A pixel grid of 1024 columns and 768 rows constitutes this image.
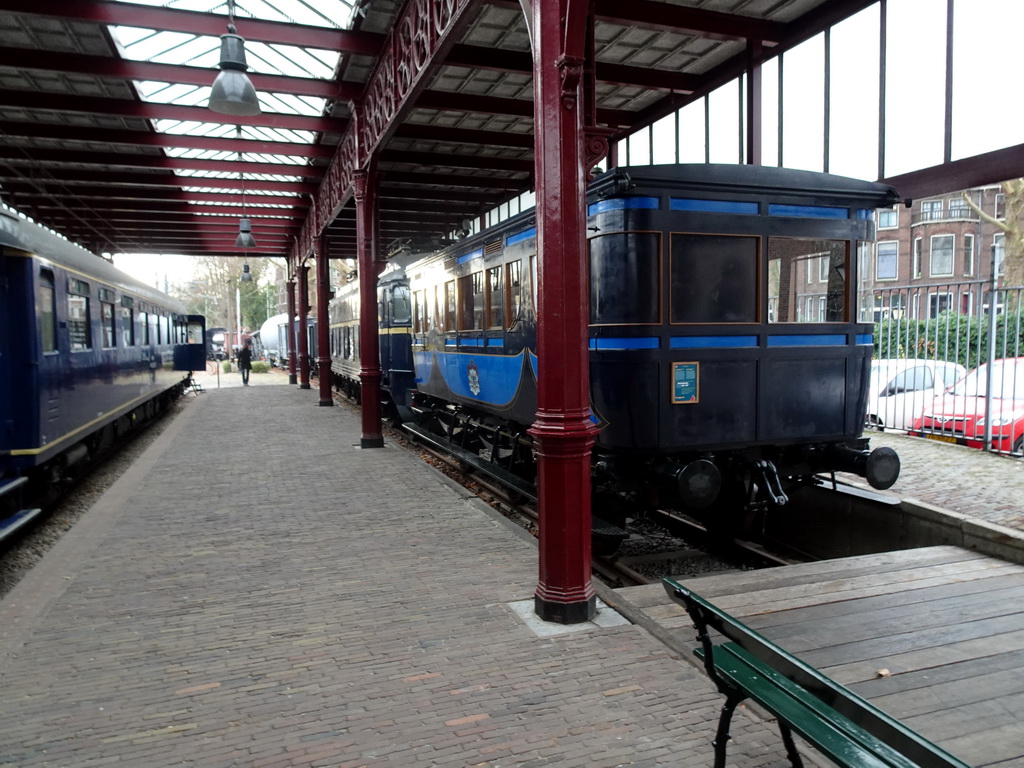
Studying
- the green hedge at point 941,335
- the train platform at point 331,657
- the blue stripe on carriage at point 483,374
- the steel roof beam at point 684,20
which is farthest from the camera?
the green hedge at point 941,335

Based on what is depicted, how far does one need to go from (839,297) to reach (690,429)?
1.86 m

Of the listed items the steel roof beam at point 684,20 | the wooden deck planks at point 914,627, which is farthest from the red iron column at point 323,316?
the wooden deck planks at point 914,627

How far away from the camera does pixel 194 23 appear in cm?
912

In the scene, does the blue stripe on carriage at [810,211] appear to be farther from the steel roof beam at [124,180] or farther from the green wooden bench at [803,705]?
the steel roof beam at [124,180]

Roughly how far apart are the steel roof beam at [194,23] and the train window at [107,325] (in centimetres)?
355

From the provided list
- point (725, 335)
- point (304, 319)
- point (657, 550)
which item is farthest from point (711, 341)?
point (304, 319)

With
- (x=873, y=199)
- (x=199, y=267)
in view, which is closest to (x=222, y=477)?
(x=873, y=199)

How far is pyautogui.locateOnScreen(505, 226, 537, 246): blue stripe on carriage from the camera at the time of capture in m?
7.15

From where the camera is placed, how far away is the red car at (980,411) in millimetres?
8797

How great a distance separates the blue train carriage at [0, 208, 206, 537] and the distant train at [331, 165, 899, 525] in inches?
197

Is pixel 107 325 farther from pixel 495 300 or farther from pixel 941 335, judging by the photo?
pixel 941 335

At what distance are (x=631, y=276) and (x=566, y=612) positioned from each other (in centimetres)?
265

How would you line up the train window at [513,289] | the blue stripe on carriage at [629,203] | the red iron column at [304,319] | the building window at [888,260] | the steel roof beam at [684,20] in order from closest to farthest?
1. the blue stripe on carriage at [629,203]
2. the train window at [513,289]
3. the steel roof beam at [684,20]
4. the red iron column at [304,319]
5. the building window at [888,260]

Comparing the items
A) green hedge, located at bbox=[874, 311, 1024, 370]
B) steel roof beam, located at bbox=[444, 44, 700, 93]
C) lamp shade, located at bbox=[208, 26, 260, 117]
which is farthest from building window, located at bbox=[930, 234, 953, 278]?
lamp shade, located at bbox=[208, 26, 260, 117]
